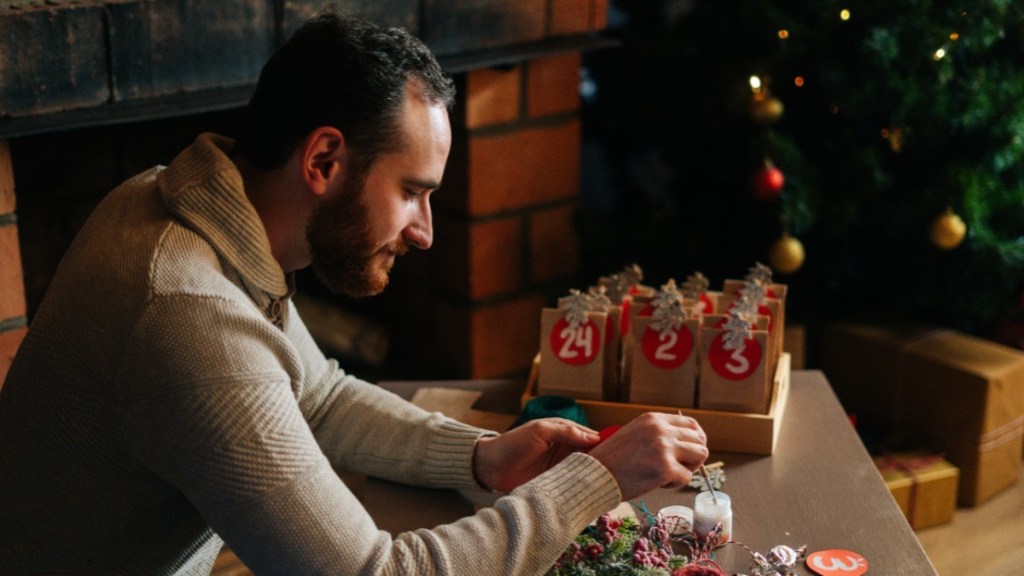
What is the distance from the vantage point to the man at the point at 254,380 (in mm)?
1078

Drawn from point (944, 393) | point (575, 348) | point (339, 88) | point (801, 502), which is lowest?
point (944, 393)

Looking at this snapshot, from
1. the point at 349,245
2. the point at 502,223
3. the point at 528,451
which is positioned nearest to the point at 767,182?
the point at 502,223

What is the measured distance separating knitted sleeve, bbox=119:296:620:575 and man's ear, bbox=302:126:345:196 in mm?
179

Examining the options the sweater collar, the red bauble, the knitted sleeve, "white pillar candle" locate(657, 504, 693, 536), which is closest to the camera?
the knitted sleeve

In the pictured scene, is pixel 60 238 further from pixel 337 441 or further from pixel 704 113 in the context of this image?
pixel 704 113

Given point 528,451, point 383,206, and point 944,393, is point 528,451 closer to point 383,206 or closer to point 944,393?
point 383,206

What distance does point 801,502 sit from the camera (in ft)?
4.49

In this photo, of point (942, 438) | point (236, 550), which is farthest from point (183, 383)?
point (942, 438)

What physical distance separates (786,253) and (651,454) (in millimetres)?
1109

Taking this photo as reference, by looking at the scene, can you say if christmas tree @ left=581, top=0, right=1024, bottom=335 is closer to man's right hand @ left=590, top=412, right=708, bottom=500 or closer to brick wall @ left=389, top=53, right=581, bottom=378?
brick wall @ left=389, top=53, right=581, bottom=378

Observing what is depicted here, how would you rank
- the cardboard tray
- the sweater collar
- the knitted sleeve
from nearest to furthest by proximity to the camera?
1. the knitted sleeve
2. the sweater collar
3. the cardboard tray

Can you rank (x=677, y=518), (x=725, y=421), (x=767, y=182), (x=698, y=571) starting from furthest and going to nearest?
(x=767, y=182), (x=725, y=421), (x=677, y=518), (x=698, y=571)

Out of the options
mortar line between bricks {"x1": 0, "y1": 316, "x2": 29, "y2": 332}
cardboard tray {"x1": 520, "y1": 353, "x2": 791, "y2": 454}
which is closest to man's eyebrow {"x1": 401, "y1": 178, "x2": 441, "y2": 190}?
cardboard tray {"x1": 520, "y1": 353, "x2": 791, "y2": 454}

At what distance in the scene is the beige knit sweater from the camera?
1072mm
